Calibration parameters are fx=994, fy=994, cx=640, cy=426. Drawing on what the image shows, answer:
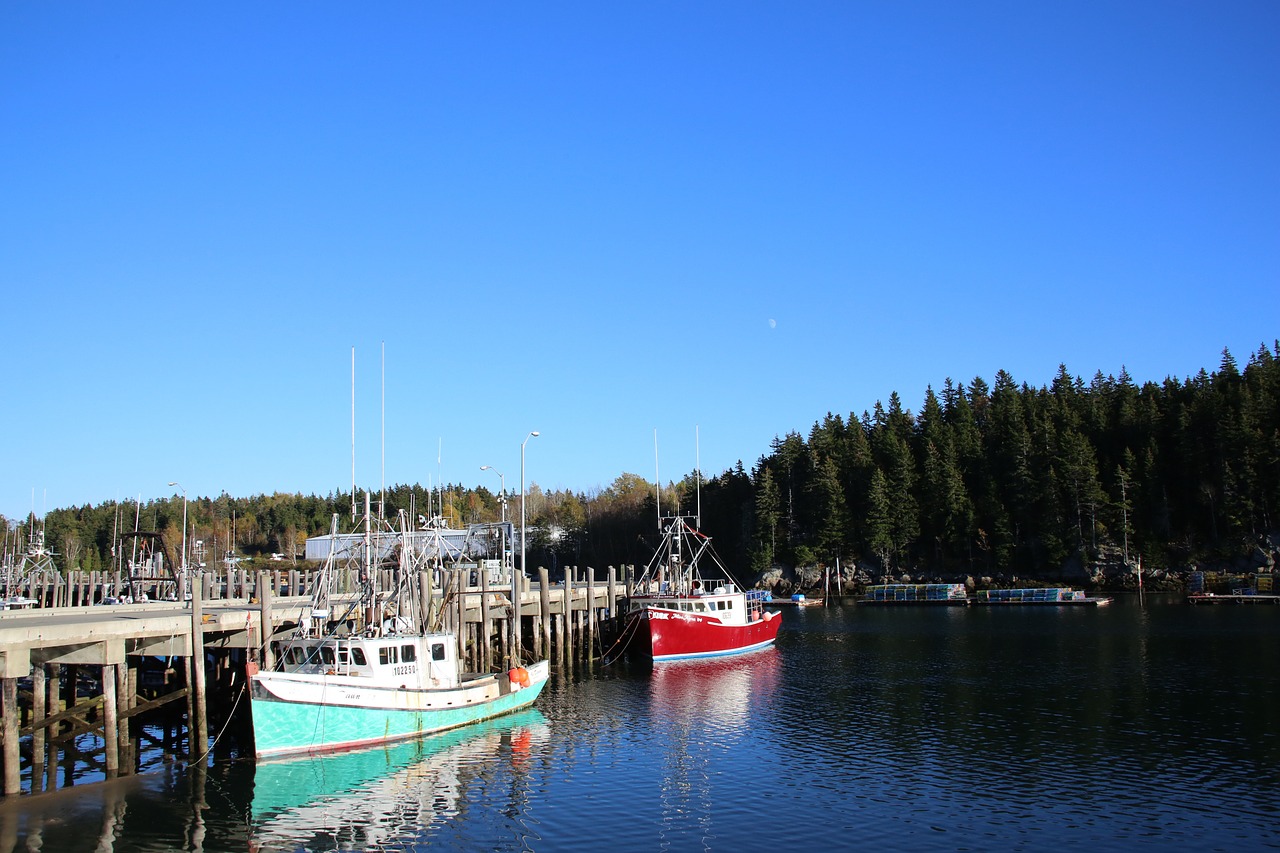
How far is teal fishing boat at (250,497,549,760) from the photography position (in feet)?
111

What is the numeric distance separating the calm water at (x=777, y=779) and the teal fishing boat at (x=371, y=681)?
0.97 meters

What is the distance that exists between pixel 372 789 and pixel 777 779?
1314 cm

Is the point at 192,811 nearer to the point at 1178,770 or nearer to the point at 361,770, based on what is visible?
the point at 361,770

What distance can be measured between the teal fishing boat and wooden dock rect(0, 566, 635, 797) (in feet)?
4.77

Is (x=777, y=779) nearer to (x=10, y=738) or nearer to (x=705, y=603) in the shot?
(x=10, y=738)

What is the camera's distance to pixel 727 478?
582 feet

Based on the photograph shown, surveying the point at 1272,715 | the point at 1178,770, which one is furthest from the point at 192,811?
the point at 1272,715

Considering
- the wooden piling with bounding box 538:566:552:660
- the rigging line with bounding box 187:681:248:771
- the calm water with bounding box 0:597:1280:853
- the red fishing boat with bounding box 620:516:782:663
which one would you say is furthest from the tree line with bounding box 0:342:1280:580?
the rigging line with bounding box 187:681:248:771

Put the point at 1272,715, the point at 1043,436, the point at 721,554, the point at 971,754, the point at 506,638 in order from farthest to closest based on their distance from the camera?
1. the point at 721,554
2. the point at 1043,436
3. the point at 506,638
4. the point at 1272,715
5. the point at 971,754

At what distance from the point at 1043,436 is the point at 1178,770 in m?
115

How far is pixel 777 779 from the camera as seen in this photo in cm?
3294

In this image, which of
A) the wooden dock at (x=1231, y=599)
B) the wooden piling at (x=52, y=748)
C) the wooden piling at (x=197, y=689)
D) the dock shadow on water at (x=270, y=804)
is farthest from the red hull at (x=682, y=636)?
the wooden dock at (x=1231, y=599)

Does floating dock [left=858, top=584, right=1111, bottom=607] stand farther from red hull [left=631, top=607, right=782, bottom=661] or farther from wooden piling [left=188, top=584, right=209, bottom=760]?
wooden piling [left=188, top=584, right=209, bottom=760]

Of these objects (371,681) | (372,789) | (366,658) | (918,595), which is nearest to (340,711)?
(371,681)
